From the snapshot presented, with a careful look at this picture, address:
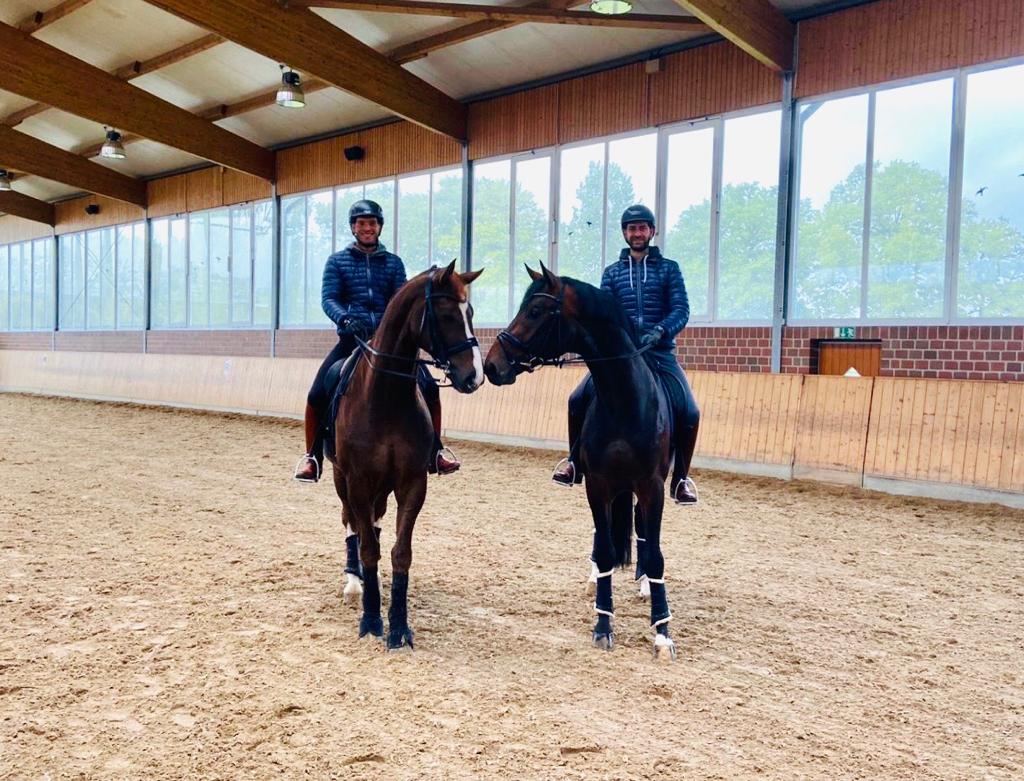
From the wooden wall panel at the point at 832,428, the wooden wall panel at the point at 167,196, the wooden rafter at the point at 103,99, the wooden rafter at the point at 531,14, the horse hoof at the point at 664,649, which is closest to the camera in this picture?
the horse hoof at the point at 664,649

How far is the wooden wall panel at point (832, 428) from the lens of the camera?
783 cm

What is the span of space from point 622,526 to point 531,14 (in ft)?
26.0

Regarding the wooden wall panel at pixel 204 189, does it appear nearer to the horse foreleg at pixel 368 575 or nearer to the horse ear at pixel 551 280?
the horse foreleg at pixel 368 575

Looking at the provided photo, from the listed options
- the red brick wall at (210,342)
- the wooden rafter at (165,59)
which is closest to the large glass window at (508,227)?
the wooden rafter at (165,59)

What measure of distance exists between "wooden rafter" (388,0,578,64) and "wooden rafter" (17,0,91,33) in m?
5.22

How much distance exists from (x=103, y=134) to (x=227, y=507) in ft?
52.7

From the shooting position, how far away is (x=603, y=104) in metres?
11.8

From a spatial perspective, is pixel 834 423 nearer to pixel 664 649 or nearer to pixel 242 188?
pixel 664 649

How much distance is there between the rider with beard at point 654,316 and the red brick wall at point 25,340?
25523 millimetres

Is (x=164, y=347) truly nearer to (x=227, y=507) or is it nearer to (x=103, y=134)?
(x=103, y=134)

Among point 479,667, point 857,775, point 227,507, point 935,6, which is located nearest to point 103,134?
point 227,507

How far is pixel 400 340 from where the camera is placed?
349 cm

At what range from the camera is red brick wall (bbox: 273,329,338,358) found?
51.6ft

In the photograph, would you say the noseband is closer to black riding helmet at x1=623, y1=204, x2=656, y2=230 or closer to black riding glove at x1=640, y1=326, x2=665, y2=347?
black riding glove at x1=640, y1=326, x2=665, y2=347
